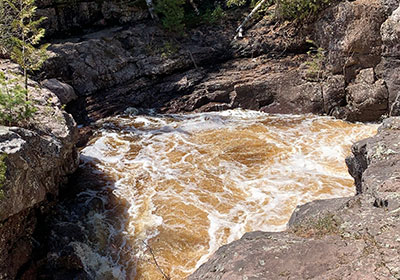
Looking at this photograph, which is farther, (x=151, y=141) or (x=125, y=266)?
(x=151, y=141)

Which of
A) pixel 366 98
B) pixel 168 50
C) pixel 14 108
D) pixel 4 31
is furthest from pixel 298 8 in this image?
pixel 14 108

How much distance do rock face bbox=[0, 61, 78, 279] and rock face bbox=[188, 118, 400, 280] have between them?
3059 mm

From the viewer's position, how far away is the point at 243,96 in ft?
36.8

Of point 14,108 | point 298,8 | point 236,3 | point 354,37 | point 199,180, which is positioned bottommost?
point 199,180

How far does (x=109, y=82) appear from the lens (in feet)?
40.5

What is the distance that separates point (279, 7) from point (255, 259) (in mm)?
12247

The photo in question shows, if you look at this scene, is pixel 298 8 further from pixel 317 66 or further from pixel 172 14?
pixel 172 14

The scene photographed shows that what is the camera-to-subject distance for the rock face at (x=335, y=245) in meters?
2.20

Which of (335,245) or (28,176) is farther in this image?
(28,176)

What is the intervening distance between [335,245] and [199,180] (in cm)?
456

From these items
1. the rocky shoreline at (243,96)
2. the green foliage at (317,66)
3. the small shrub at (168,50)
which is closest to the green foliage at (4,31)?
the rocky shoreline at (243,96)

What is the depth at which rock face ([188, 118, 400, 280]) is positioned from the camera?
220 cm

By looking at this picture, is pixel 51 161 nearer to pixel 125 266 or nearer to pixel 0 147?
pixel 0 147

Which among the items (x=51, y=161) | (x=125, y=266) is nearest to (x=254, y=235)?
(x=125, y=266)
